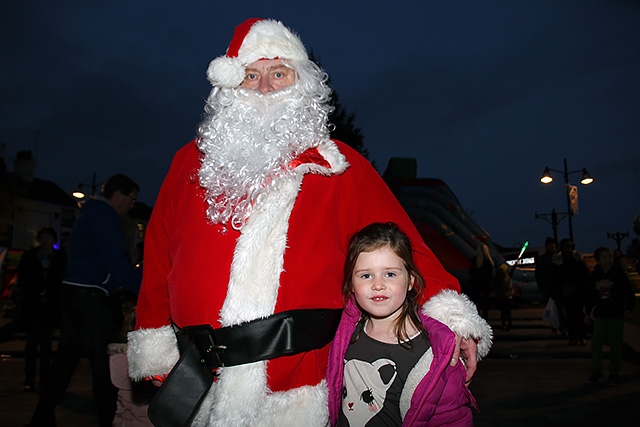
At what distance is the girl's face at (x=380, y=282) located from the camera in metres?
2.21

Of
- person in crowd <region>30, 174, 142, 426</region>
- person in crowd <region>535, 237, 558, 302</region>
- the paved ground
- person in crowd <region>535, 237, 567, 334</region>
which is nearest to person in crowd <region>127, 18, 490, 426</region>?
person in crowd <region>30, 174, 142, 426</region>

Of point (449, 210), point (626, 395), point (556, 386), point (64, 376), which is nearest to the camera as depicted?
point (64, 376)

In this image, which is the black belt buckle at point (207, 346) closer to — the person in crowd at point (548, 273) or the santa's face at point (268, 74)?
the santa's face at point (268, 74)

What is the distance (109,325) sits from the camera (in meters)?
3.88

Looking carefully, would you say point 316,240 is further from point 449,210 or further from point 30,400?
point 449,210

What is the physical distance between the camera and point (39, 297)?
5.60 m

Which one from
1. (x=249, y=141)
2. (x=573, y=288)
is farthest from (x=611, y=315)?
(x=249, y=141)

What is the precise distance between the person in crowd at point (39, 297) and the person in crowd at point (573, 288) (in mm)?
8220

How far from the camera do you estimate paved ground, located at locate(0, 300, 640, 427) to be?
15.6 feet

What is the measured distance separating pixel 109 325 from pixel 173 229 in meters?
2.10

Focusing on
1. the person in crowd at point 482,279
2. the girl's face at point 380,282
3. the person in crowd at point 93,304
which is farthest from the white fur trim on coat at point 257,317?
the person in crowd at point 482,279

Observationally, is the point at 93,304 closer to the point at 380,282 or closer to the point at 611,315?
the point at 380,282

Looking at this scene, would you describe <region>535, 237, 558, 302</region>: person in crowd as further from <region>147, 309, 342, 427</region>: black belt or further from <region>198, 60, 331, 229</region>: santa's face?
<region>147, 309, 342, 427</region>: black belt

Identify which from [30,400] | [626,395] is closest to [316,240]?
[30,400]
